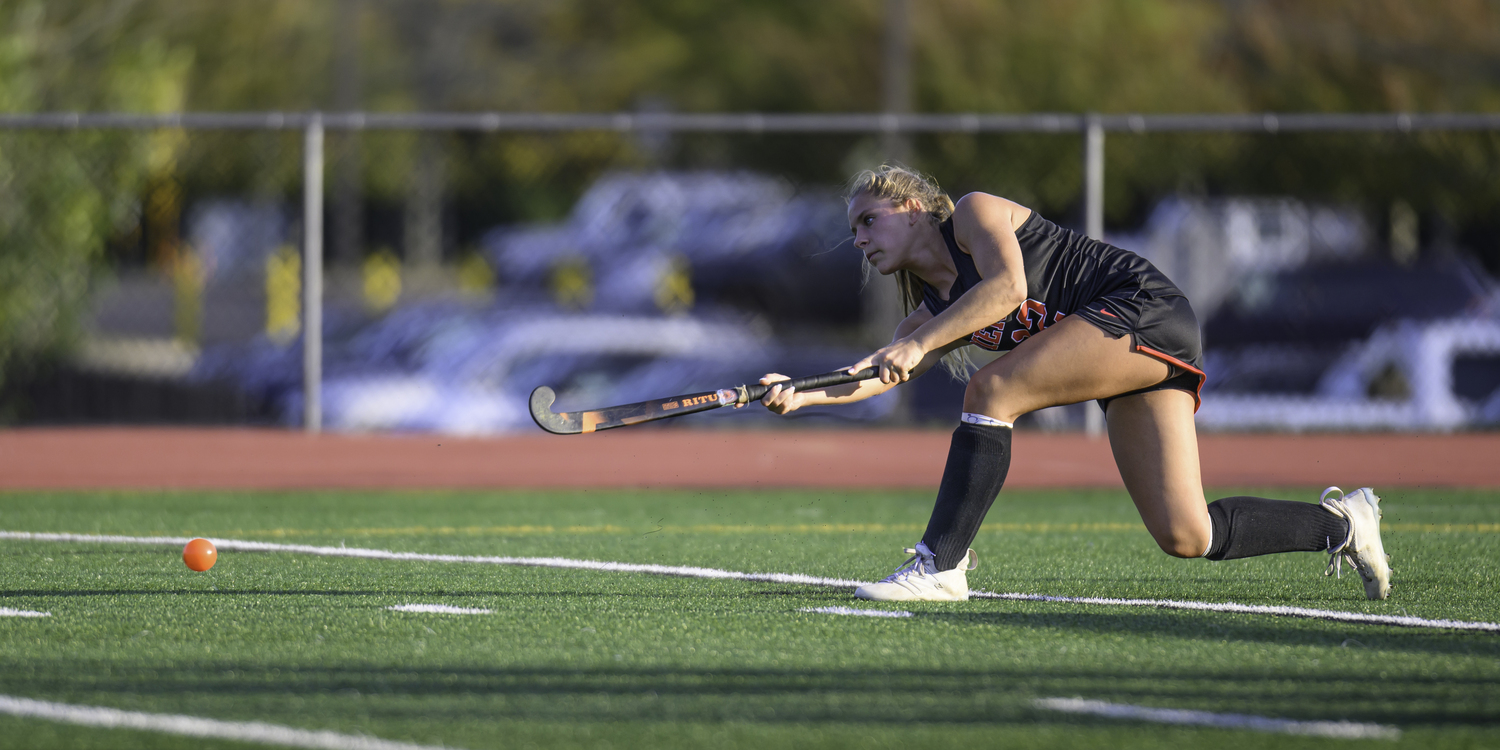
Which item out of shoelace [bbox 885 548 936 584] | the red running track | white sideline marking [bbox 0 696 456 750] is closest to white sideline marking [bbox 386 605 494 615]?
shoelace [bbox 885 548 936 584]

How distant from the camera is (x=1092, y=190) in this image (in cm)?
1195

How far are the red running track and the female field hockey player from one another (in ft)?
15.7

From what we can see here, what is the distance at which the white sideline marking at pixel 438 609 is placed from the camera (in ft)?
17.1

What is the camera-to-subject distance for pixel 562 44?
41188mm

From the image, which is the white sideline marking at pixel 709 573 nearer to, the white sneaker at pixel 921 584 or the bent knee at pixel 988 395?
the white sneaker at pixel 921 584

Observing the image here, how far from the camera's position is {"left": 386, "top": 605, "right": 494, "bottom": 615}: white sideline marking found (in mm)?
Answer: 5223

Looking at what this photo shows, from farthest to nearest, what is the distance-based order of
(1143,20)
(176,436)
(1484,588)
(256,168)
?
(1143,20), (256,168), (176,436), (1484,588)

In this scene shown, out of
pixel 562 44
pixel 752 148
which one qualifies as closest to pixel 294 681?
pixel 752 148

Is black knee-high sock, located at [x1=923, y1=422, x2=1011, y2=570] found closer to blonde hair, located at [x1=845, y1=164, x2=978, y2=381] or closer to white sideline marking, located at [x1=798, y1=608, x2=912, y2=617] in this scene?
white sideline marking, located at [x1=798, y1=608, x2=912, y2=617]

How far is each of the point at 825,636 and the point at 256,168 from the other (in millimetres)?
16068

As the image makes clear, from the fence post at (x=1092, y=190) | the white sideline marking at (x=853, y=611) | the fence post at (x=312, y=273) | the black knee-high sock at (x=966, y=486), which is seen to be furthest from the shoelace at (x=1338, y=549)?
the fence post at (x=312, y=273)

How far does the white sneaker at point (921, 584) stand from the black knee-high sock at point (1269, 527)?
751 millimetres

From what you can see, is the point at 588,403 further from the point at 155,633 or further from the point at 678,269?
the point at 155,633

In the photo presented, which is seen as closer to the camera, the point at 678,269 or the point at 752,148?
the point at 678,269
